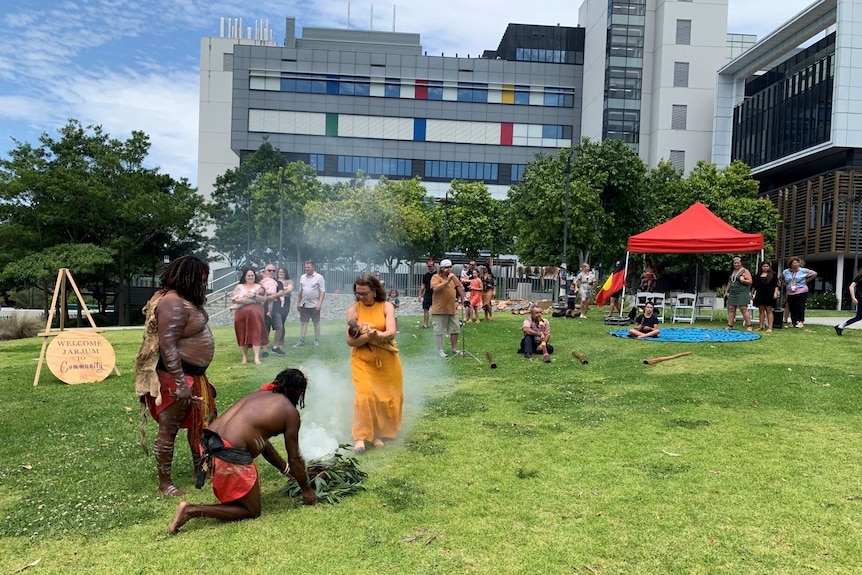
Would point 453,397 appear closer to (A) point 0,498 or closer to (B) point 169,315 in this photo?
(B) point 169,315

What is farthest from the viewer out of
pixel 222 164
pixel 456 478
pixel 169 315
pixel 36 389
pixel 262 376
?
pixel 222 164

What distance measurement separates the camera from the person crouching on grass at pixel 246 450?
3711 millimetres

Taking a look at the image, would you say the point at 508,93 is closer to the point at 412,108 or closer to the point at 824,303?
the point at 412,108

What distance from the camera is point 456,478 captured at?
456 cm

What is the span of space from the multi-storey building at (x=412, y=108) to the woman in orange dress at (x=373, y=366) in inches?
2225

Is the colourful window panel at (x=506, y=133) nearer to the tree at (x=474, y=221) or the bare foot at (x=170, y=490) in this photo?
the tree at (x=474, y=221)

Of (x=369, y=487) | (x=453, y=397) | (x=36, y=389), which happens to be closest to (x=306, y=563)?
(x=369, y=487)

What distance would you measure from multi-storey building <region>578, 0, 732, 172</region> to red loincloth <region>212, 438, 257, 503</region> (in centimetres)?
5413

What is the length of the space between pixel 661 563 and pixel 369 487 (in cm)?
203

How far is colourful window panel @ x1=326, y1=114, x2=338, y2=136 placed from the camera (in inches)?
2400

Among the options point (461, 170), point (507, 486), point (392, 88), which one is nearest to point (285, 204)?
point (461, 170)

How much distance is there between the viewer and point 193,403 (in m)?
4.43

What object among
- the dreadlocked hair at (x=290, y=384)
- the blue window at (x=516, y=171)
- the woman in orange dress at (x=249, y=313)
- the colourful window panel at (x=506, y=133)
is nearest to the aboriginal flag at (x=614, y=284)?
the woman in orange dress at (x=249, y=313)

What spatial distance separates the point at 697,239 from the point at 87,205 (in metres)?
27.7
